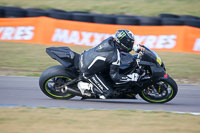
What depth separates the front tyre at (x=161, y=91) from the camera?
714 centimetres

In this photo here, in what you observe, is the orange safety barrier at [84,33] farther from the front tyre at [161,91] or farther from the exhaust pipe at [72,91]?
the exhaust pipe at [72,91]

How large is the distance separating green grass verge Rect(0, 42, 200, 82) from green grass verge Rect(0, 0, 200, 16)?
7.53 m

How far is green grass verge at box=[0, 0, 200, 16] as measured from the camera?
2120 centimetres

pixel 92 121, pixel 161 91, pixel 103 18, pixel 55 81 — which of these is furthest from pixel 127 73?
pixel 103 18

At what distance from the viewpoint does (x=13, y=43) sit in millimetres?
15320

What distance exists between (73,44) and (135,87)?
873 centimetres

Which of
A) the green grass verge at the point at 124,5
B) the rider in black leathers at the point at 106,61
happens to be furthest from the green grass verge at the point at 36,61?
the green grass verge at the point at 124,5

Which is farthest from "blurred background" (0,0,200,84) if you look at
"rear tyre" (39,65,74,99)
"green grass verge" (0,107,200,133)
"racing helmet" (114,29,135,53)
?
"green grass verge" (0,107,200,133)

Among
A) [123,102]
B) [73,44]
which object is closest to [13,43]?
[73,44]

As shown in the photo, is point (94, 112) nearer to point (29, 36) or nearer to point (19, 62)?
point (19, 62)

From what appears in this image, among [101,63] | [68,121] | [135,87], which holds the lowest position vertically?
[68,121]

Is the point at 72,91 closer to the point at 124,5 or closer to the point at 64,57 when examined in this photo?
the point at 64,57

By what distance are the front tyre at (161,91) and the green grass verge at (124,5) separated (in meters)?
13.9

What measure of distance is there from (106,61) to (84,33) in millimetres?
8831
